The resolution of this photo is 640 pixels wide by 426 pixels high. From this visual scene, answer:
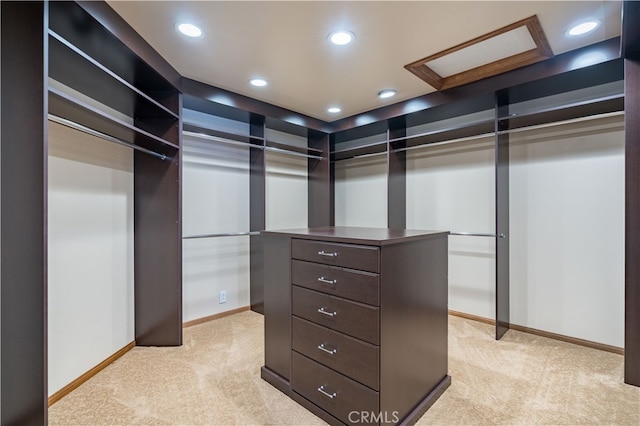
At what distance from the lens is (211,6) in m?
1.73

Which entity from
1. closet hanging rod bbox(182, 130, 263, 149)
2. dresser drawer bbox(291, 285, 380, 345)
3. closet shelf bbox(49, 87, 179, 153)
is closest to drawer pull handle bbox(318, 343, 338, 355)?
dresser drawer bbox(291, 285, 380, 345)

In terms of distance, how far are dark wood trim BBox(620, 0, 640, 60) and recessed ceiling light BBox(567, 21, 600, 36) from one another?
177 mm

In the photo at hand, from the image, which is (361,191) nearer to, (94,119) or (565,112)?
(565,112)

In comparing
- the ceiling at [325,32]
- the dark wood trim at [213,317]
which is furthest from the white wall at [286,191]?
the ceiling at [325,32]

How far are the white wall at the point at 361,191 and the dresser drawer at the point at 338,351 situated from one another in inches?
93.3

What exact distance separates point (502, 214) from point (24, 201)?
10.7ft

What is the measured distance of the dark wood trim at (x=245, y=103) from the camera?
8.91ft

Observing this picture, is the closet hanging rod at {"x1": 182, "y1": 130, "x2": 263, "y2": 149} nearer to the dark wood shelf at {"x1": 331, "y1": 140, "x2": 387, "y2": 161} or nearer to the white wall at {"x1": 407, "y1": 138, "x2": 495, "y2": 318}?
the dark wood shelf at {"x1": 331, "y1": 140, "x2": 387, "y2": 161}

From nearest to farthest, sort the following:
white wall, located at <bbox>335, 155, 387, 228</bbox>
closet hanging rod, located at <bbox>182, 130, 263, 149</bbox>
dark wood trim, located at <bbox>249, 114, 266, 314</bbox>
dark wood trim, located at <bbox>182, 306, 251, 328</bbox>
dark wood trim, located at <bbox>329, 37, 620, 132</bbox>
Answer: dark wood trim, located at <bbox>329, 37, 620, 132</bbox> < closet hanging rod, located at <bbox>182, 130, 263, 149</bbox> < dark wood trim, located at <bbox>182, 306, 251, 328</bbox> < dark wood trim, located at <bbox>249, 114, 266, 314</bbox> < white wall, located at <bbox>335, 155, 387, 228</bbox>

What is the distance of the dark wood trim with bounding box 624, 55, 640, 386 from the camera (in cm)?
198

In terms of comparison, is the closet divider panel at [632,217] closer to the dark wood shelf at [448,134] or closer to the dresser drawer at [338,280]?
the dark wood shelf at [448,134]

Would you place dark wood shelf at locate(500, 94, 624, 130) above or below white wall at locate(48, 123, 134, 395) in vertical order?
above

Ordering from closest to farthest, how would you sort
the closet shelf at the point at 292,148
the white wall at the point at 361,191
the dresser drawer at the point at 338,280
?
1. the dresser drawer at the point at 338,280
2. the closet shelf at the point at 292,148
3. the white wall at the point at 361,191

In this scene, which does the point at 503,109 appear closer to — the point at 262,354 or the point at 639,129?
the point at 639,129
